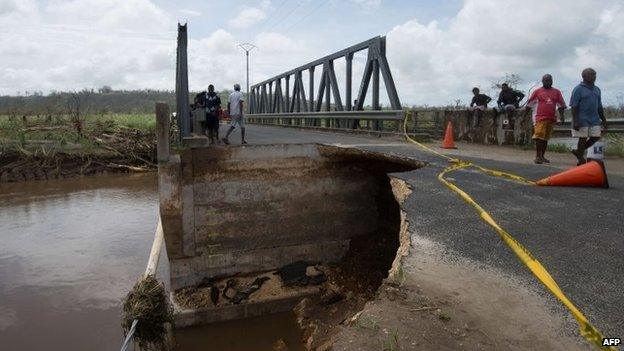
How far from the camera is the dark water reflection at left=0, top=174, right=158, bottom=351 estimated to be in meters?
7.05

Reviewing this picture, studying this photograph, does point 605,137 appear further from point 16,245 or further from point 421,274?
point 16,245

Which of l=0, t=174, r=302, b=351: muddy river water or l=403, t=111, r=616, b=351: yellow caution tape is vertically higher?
l=403, t=111, r=616, b=351: yellow caution tape

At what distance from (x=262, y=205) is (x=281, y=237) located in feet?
2.22

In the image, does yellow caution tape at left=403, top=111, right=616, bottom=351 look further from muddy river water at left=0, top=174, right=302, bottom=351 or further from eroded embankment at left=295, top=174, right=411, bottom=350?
muddy river water at left=0, top=174, right=302, bottom=351

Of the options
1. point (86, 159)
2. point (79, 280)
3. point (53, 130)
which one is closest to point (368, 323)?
point (79, 280)

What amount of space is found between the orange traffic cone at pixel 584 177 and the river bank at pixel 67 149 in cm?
1689

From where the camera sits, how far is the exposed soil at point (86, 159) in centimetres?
1864

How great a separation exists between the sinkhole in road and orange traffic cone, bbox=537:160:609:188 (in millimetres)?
2224

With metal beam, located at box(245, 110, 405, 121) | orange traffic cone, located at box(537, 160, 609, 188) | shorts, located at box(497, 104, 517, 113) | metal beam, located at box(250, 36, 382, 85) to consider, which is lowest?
orange traffic cone, located at box(537, 160, 609, 188)

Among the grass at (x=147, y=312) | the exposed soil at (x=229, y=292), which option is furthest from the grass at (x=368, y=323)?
the exposed soil at (x=229, y=292)

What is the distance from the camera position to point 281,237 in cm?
876

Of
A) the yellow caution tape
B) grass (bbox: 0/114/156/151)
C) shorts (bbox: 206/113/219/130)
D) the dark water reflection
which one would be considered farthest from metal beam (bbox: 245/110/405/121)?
grass (bbox: 0/114/156/151)

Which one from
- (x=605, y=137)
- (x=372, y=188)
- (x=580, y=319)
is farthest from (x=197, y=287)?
(x=605, y=137)

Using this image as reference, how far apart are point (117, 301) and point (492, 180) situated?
5950mm
